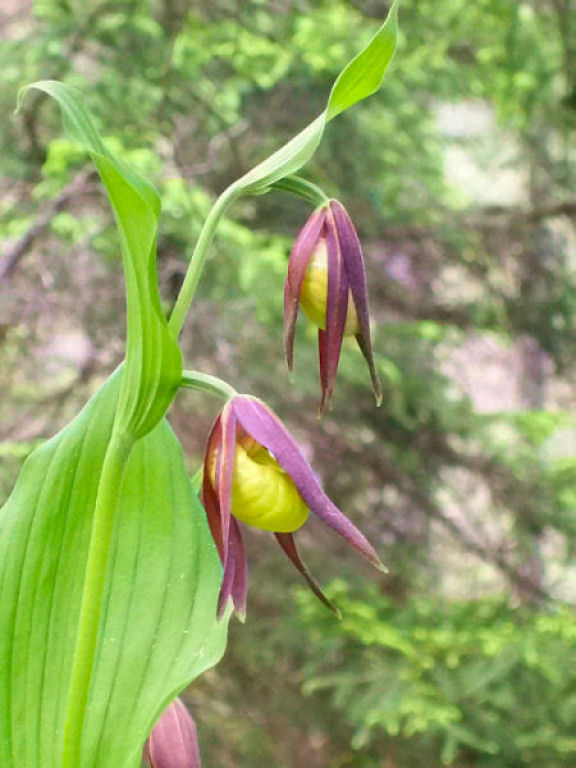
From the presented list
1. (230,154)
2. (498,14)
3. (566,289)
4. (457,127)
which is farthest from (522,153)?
(457,127)

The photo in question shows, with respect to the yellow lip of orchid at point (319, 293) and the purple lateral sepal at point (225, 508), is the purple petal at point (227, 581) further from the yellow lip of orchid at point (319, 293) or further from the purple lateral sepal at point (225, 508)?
the yellow lip of orchid at point (319, 293)

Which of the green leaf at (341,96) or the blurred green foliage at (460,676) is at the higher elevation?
the green leaf at (341,96)

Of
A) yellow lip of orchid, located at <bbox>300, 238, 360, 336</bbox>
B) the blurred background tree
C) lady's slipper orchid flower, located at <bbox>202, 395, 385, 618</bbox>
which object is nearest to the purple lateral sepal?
lady's slipper orchid flower, located at <bbox>202, 395, 385, 618</bbox>

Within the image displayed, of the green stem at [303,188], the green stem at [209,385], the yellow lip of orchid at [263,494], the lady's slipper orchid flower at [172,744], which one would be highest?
the green stem at [303,188]

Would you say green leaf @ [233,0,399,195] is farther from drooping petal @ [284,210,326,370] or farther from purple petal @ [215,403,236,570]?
purple petal @ [215,403,236,570]

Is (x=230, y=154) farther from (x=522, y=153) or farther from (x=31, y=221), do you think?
(x=522, y=153)

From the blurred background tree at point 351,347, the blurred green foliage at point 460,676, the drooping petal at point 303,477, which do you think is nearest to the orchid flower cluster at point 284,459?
the drooping petal at point 303,477
